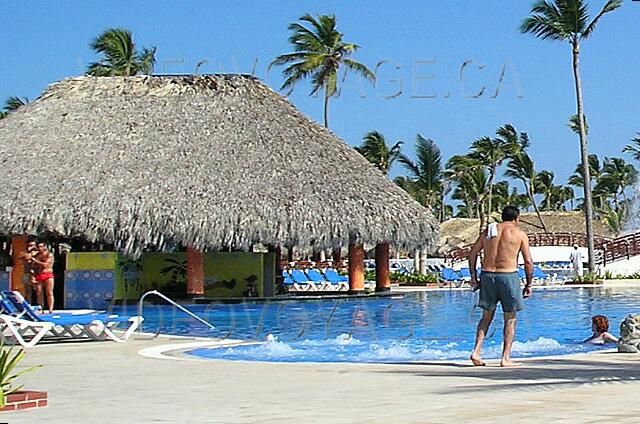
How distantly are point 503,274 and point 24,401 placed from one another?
4.25 metres

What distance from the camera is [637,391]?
21.9ft

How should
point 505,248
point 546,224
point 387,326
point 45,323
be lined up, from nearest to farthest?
point 505,248 < point 45,323 < point 387,326 < point 546,224

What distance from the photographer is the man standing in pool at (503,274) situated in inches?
352

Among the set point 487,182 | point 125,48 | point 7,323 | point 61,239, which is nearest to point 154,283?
point 61,239

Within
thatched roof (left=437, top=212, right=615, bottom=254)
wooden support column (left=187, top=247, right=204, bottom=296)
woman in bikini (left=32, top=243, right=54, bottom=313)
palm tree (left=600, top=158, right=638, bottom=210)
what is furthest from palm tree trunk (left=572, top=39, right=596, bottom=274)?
palm tree (left=600, top=158, right=638, bottom=210)

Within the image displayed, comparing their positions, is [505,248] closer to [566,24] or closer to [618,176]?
[566,24]

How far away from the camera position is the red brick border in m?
6.07

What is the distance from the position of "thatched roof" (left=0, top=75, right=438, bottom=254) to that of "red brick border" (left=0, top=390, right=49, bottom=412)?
14422mm

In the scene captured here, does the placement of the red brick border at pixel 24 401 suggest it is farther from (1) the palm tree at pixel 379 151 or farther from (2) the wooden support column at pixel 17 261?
(1) the palm tree at pixel 379 151

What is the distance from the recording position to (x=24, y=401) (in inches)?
244

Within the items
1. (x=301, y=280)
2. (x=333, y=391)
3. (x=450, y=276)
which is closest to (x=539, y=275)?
(x=450, y=276)

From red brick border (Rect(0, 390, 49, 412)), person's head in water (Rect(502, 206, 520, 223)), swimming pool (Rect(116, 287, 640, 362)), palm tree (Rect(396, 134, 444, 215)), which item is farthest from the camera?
palm tree (Rect(396, 134, 444, 215))

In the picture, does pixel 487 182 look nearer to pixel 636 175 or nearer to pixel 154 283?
pixel 636 175

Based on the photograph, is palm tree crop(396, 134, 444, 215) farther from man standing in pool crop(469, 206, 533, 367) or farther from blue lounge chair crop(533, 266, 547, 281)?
man standing in pool crop(469, 206, 533, 367)
